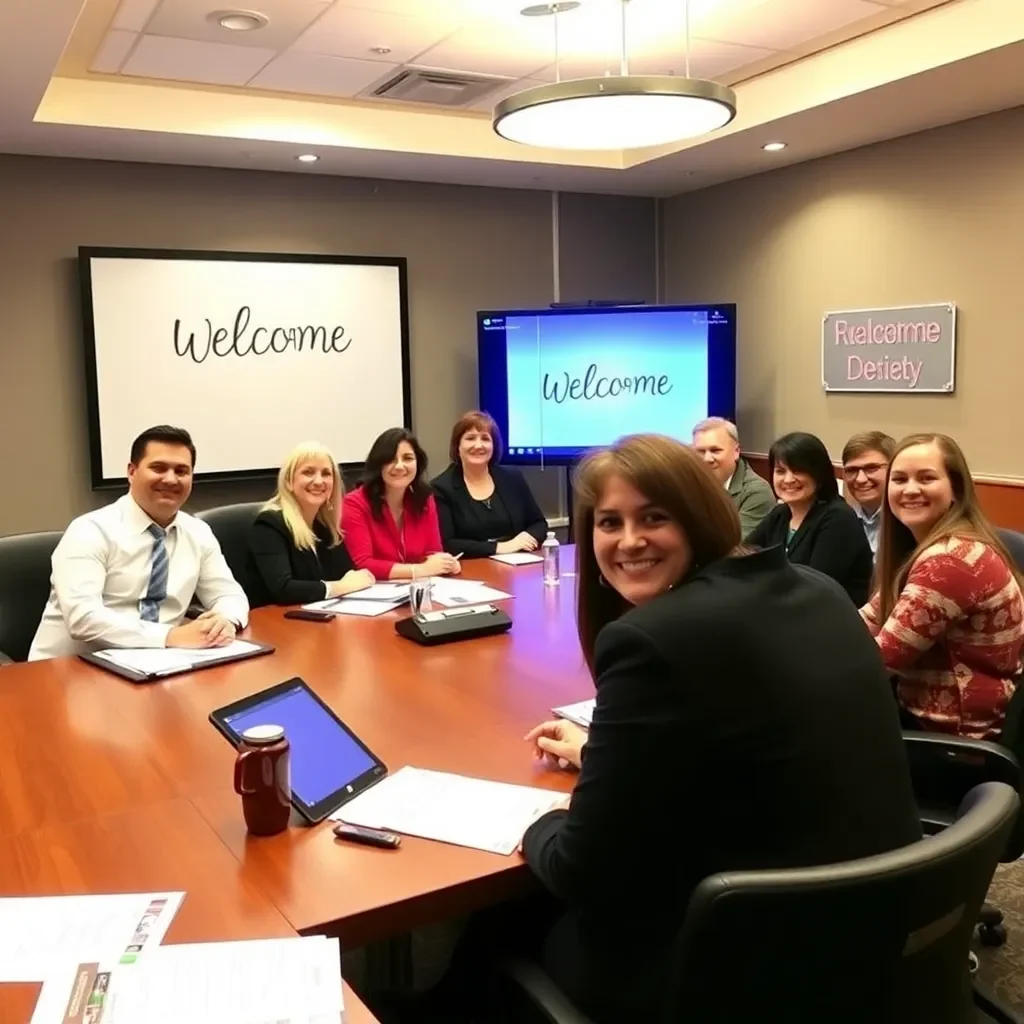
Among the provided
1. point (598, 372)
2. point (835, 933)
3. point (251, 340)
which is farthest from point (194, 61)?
point (835, 933)

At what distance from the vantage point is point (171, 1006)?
1104 mm

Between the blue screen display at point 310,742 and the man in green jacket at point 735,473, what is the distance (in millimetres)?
2366

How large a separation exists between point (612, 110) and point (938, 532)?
4.66 ft

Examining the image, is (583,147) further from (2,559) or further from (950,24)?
(2,559)

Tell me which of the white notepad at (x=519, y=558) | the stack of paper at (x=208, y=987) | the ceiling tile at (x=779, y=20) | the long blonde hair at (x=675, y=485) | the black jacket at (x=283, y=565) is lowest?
the stack of paper at (x=208, y=987)

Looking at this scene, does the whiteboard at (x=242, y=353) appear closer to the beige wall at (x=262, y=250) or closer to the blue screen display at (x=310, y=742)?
the beige wall at (x=262, y=250)

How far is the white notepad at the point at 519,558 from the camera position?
3770 mm

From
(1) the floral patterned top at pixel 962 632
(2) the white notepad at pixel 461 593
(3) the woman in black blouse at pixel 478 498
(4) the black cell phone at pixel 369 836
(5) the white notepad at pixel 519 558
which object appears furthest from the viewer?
(3) the woman in black blouse at pixel 478 498

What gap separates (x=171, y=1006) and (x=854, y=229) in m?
4.47

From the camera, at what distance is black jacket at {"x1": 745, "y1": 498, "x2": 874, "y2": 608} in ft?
9.70

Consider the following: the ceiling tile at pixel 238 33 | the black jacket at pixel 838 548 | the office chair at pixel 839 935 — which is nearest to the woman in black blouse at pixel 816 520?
the black jacket at pixel 838 548

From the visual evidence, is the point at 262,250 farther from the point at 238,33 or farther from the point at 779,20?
the point at 779,20

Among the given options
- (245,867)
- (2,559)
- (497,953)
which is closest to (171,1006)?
(245,867)

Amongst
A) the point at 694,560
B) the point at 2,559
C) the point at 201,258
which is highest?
the point at 201,258
